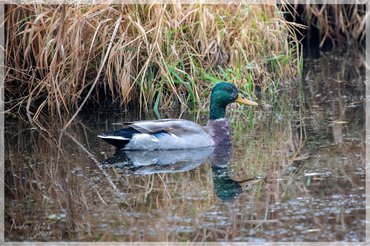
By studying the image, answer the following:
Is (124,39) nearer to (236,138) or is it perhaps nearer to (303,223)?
(236,138)

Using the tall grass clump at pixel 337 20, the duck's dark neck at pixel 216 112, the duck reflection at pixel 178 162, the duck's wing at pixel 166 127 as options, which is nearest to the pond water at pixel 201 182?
the duck reflection at pixel 178 162

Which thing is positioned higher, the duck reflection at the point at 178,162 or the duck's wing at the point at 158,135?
the duck's wing at the point at 158,135

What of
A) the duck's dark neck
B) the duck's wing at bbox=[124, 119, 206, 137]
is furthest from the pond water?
→ the duck's dark neck

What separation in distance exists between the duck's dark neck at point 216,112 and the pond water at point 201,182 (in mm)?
292

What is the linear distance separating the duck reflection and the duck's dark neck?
327 millimetres

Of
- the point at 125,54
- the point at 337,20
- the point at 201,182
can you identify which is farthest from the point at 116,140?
the point at 337,20

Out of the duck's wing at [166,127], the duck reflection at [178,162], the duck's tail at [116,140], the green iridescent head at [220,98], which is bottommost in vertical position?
the duck reflection at [178,162]

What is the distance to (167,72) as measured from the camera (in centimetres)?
793

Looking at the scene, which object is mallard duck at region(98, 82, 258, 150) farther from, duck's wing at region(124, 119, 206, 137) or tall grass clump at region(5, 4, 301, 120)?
tall grass clump at region(5, 4, 301, 120)

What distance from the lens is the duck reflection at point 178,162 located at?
587 centimetres

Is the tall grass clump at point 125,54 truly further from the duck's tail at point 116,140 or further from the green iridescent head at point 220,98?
the duck's tail at point 116,140

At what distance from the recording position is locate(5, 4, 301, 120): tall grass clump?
7.81 meters

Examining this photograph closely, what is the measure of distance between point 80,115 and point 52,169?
1850mm

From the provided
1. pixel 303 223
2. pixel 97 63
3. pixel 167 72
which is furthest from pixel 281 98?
pixel 303 223
